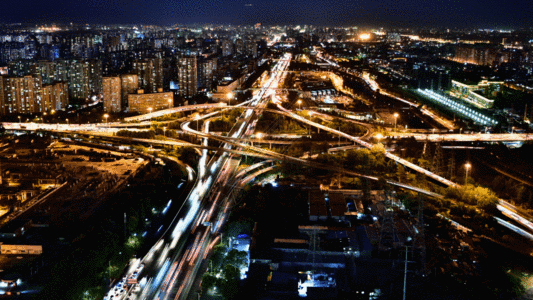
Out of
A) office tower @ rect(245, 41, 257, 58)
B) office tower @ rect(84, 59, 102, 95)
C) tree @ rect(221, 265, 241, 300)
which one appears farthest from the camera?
office tower @ rect(245, 41, 257, 58)

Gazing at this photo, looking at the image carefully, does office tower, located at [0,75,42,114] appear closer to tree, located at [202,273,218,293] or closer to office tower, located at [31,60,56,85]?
office tower, located at [31,60,56,85]

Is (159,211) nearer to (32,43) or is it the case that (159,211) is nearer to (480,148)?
(480,148)

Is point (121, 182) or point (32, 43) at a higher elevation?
point (32, 43)

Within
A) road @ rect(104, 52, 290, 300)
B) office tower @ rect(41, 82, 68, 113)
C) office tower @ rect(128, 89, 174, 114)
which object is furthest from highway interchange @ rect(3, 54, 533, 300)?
office tower @ rect(41, 82, 68, 113)

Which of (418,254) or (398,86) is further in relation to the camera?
(398,86)

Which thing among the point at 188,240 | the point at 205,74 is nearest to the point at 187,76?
the point at 205,74

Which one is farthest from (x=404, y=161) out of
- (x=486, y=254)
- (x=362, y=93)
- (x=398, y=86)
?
(x=398, y=86)

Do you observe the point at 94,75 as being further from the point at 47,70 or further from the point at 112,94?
the point at 112,94
